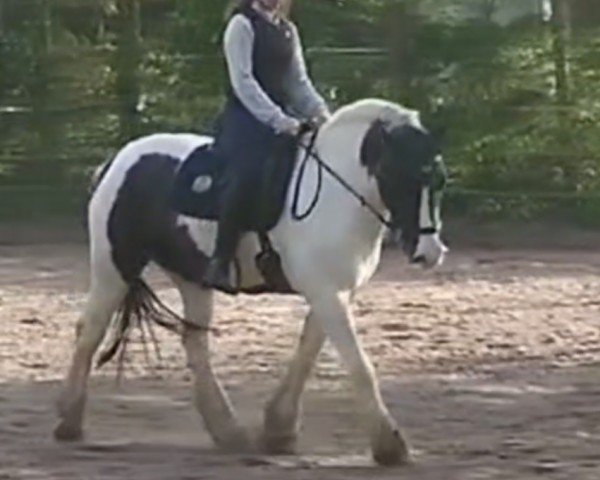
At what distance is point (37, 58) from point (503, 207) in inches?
172

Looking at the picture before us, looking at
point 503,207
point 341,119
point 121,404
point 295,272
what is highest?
point 341,119

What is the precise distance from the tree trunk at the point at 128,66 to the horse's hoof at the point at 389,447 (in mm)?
11033

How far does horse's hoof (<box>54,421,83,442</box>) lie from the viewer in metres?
7.96

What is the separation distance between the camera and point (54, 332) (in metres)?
11.4

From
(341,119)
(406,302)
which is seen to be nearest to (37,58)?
(406,302)

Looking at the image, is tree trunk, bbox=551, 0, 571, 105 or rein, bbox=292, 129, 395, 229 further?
tree trunk, bbox=551, 0, 571, 105

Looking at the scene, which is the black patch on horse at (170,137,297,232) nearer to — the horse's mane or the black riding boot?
the black riding boot

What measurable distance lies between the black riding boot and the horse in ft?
0.24

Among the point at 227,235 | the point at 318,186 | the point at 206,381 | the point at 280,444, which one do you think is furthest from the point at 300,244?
the point at 206,381

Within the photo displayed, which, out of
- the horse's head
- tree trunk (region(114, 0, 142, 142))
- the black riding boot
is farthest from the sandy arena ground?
tree trunk (region(114, 0, 142, 142))

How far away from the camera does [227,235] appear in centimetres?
766

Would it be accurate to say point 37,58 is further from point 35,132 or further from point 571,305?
point 571,305

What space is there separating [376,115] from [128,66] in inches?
428

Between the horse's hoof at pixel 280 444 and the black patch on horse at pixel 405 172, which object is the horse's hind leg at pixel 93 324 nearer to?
the horse's hoof at pixel 280 444
